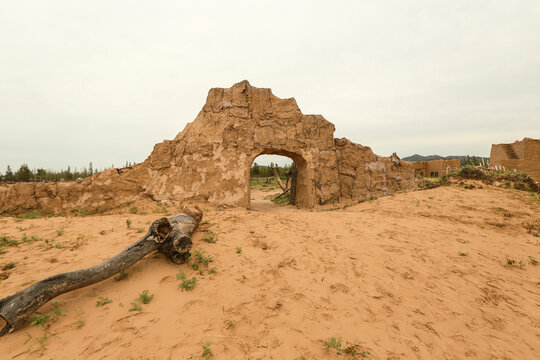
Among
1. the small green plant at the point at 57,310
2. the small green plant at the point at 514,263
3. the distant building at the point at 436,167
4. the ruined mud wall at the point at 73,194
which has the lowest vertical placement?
the small green plant at the point at 514,263

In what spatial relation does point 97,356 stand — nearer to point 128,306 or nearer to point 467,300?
point 128,306

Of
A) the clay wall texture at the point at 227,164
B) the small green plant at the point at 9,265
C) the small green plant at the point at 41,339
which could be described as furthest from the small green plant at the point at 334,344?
the clay wall texture at the point at 227,164

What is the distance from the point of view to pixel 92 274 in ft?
7.47

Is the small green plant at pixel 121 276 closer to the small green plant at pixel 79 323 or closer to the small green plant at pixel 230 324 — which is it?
the small green plant at pixel 79 323

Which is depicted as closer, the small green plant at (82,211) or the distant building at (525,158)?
the small green plant at (82,211)

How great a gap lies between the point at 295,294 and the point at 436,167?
18.8 m

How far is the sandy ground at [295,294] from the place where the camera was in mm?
1869

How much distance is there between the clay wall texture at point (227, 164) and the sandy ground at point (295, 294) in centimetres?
122

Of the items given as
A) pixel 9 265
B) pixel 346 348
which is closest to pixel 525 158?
pixel 346 348

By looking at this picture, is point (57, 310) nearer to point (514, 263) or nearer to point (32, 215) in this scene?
point (32, 215)

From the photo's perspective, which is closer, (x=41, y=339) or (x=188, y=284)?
(x=41, y=339)

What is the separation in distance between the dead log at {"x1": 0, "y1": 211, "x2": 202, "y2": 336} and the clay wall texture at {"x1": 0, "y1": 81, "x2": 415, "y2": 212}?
3.13 meters

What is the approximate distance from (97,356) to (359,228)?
14.5ft

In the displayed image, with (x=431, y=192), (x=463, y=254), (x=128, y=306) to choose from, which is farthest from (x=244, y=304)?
(x=431, y=192)
